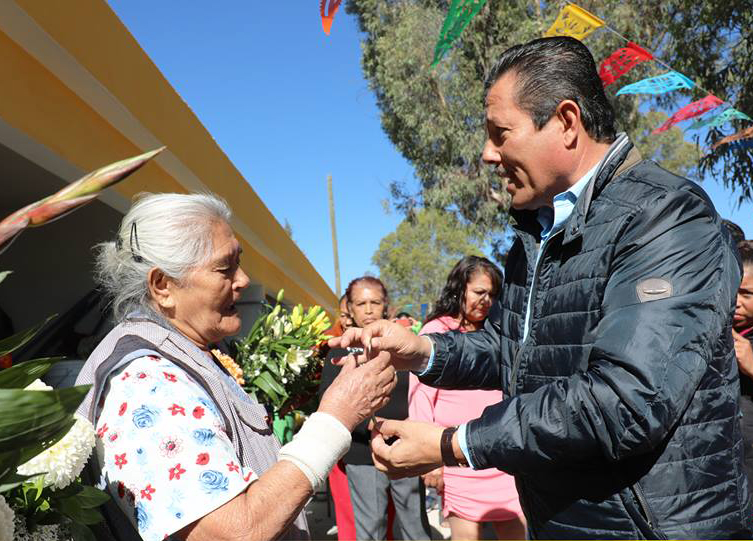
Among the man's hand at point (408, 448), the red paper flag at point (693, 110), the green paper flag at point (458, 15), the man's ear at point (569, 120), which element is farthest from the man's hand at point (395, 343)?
the red paper flag at point (693, 110)

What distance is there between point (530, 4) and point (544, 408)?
56.8 feet

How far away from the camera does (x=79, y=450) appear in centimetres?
129

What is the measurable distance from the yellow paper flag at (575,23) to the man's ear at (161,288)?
6672 millimetres

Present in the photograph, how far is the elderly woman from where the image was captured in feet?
5.08

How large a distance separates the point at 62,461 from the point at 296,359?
2457mm

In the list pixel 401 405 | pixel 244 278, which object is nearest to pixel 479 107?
pixel 401 405

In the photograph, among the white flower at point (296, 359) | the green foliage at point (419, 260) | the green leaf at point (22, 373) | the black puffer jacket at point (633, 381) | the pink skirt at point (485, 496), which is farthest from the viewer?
the green foliage at point (419, 260)

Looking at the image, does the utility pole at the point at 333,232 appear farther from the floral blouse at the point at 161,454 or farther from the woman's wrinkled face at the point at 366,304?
the floral blouse at the point at 161,454

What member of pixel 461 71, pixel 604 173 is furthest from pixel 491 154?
pixel 461 71

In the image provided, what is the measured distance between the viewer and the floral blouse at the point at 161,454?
1531 millimetres

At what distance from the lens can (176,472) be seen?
60.8 inches

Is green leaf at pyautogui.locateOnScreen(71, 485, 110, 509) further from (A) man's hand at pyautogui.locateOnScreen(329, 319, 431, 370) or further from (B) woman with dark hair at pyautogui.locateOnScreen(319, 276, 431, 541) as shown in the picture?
(B) woman with dark hair at pyautogui.locateOnScreen(319, 276, 431, 541)

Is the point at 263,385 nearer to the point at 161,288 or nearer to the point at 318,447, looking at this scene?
the point at 161,288

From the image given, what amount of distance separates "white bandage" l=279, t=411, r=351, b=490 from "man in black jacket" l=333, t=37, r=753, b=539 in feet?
0.58
